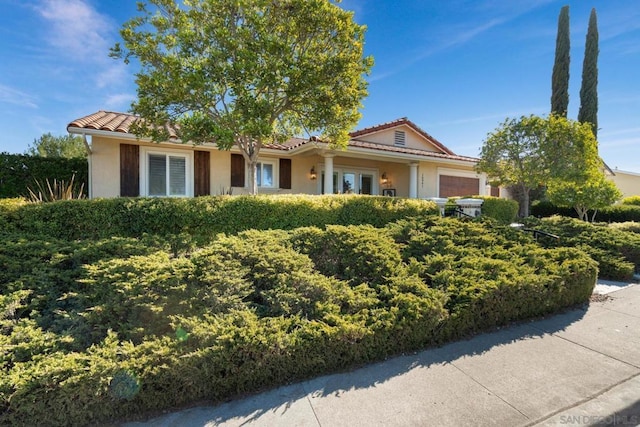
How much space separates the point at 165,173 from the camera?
32.0ft

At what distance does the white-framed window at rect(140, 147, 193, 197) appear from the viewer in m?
9.44

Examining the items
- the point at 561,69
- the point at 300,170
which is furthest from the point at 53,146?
the point at 561,69

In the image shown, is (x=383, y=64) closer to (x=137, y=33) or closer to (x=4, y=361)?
(x=137, y=33)

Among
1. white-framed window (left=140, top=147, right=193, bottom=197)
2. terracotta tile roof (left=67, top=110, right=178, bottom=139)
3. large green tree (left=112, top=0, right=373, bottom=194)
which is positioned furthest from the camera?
white-framed window (left=140, top=147, right=193, bottom=197)

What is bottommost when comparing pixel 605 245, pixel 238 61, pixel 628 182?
pixel 605 245

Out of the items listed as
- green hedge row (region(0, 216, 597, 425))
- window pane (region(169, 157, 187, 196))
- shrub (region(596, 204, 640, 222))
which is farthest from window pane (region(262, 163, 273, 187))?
shrub (region(596, 204, 640, 222))

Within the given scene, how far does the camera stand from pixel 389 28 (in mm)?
8570

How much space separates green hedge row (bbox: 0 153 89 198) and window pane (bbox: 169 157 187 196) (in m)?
2.97

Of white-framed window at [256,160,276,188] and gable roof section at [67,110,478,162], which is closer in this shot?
gable roof section at [67,110,478,162]

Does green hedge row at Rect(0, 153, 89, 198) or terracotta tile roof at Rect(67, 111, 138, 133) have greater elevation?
terracotta tile roof at Rect(67, 111, 138, 133)

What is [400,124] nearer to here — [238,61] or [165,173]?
[238,61]

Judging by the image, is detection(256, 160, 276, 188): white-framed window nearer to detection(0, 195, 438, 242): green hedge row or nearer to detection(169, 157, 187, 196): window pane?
detection(169, 157, 187, 196): window pane

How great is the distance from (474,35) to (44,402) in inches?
448

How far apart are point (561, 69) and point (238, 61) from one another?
23.8 metres
